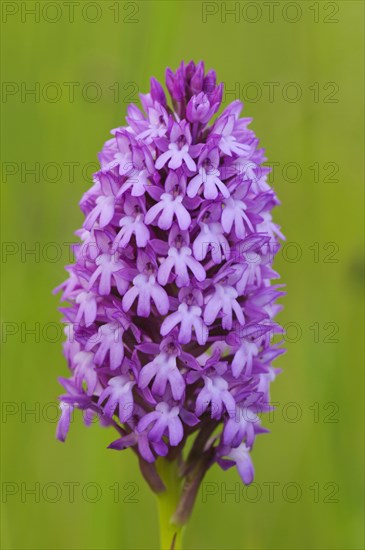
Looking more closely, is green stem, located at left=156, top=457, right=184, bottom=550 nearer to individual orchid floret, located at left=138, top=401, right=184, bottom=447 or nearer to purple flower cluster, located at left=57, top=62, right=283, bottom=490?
purple flower cluster, located at left=57, top=62, right=283, bottom=490

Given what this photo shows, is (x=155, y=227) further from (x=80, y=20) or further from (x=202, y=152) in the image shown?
(x=80, y=20)

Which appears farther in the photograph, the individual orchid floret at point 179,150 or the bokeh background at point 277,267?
the bokeh background at point 277,267

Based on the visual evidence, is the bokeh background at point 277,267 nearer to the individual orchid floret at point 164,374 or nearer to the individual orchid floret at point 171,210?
the individual orchid floret at point 164,374

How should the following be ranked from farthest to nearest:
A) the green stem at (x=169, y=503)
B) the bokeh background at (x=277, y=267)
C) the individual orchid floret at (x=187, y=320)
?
the bokeh background at (x=277, y=267), the green stem at (x=169, y=503), the individual orchid floret at (x=187, y=320)

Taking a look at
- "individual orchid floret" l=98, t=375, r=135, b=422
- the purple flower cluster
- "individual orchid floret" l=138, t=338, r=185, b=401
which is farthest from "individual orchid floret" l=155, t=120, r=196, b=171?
"individual orchid floret" l=98, t=375, r=135, b=422

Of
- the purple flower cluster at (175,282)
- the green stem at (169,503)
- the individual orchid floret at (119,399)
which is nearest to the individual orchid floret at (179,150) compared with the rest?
the purple flower cluster at (175,282)
